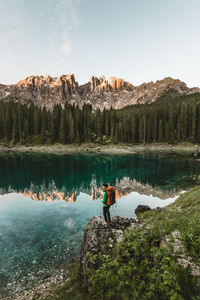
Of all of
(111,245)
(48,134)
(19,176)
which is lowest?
(19,176)

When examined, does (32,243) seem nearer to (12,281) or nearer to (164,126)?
(12,281)

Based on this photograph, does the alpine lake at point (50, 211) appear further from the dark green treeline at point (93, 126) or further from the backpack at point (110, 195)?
the dark green treeline at point (93, 126)

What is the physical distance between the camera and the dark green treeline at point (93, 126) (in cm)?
9725

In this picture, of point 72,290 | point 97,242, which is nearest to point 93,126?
point 97,242

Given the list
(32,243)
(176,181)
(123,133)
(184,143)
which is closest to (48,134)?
(123,133)

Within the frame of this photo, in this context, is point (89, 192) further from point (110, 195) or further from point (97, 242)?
point (97, 242)

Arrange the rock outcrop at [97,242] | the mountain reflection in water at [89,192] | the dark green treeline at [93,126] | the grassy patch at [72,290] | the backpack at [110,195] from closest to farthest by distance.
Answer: the grassy patch at [72,290] → the rock outcrop at [97,242] → the backpack at [110,195] → the mountain reflection in water at [89,192] → the dark green treeline at [93,126]

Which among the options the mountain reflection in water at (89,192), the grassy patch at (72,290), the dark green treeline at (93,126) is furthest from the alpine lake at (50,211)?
the dark green treeline at (93,126)

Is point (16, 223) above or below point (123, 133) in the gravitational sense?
below

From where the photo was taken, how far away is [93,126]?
109 m

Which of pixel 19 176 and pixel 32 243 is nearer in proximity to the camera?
pixel 32 243

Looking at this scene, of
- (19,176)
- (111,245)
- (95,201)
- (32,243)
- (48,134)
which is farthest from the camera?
(48,134)

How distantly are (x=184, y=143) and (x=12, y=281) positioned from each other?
318 feet

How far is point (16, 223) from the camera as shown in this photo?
17.1 m
